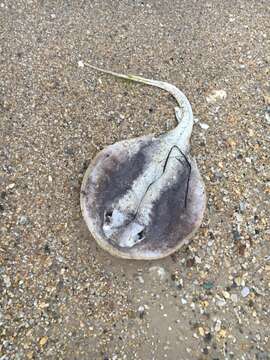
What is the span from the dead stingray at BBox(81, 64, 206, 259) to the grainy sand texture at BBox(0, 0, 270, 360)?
193 mm

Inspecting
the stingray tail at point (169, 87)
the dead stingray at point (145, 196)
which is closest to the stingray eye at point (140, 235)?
the dead stingray at point (145, 196)

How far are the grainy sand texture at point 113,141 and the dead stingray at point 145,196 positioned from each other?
193 millimetres

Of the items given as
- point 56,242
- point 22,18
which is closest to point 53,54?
point 22,18

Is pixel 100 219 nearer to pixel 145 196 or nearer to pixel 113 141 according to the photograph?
pixel 145 196

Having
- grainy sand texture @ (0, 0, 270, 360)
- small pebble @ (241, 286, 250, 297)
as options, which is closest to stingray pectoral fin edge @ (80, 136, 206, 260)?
grainy sand texture @ (0, 0, 270, 360)

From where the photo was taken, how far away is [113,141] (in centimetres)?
423

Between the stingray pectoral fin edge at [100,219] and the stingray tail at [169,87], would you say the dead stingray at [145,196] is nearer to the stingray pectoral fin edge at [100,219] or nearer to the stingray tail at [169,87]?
the stingray pectoral fin edge at [100,219]

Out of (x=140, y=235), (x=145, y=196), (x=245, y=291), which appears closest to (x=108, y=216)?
(x=140, y=235)

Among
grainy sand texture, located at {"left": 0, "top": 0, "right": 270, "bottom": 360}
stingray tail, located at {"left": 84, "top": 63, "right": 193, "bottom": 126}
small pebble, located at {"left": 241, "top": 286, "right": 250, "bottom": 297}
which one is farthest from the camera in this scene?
stingray tail, located at {"left": 84, "top": 63, "right": 193, "bottom": 126}

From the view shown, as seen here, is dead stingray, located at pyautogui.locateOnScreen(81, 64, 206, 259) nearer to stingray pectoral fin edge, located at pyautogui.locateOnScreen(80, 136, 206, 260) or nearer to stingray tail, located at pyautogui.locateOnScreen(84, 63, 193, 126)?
stingray pectoral fin edge, located at pyautogui.locateOnScreen(80, 136, 206, 260)

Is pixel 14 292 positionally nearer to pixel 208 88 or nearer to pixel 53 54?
pixel 53 54

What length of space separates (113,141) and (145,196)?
0.82 metres

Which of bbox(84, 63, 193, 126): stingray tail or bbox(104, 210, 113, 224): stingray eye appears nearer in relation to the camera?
bbox(104, 210, 113, 224): stingray eye

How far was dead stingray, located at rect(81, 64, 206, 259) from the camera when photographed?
11.3ft
